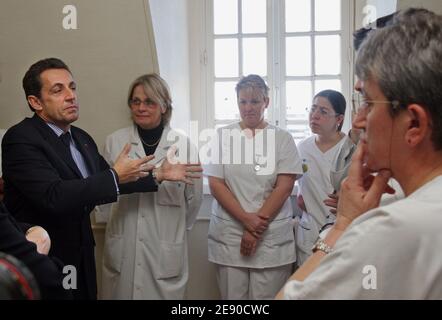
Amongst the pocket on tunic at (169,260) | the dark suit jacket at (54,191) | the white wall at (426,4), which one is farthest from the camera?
the pocket on tunic at (169,260)

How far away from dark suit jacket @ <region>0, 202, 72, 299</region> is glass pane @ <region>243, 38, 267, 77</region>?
2.14m

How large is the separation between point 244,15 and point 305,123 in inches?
30.7

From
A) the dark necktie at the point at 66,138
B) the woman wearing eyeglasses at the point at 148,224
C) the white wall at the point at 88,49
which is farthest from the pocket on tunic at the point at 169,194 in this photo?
the dark necktie at the point at 66,138

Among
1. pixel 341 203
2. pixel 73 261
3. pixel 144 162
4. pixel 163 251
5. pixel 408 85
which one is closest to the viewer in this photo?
pixel 408 85

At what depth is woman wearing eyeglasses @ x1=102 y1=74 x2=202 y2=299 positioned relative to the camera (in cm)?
215

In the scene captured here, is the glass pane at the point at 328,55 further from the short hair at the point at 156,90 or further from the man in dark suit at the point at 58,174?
the man in dark suit at the point at 58,174

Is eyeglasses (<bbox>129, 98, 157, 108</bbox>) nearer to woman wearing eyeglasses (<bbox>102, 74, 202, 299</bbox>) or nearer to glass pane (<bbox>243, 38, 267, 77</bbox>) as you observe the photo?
woman wearing eyeglasses (<bbox>102, 74, 202, 299</bbox>)

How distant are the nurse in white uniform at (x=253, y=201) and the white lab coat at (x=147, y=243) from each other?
0.22 metres

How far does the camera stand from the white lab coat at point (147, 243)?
84.6 inches

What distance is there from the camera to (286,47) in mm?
2951

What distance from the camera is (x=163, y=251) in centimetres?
215

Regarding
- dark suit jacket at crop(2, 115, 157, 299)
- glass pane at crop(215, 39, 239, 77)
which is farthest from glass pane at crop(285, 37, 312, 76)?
dark suit jacket at crop(2, 115, 157, 299)
